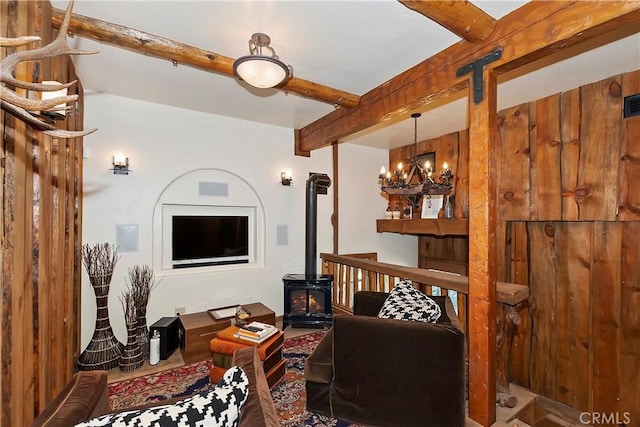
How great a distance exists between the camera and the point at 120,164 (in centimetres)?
326

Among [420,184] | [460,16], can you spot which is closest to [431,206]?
[420,184]

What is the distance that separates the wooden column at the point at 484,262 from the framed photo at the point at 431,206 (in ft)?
8.63

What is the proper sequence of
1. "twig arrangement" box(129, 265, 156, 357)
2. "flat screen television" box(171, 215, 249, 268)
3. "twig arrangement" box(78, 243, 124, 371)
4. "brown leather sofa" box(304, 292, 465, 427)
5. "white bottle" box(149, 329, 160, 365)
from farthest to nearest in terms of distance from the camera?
1. "flat screen television" box(171, 215, 249, 268)
2. "twig arrangement" box(129, 265, 156, 357)
3. "white bottle" box(149, 329, 160, 365)
4. "twig arrangement" box(78, 243, 124, 371)
5. "brown leather sofa" box(304, 292, 465, 427)

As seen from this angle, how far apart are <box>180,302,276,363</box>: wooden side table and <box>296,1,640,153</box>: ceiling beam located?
2642mm

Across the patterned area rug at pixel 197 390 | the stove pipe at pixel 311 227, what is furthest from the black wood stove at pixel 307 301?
the patterned area rug at pixel 197 390

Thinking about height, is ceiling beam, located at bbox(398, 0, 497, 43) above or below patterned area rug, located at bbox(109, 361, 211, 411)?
above

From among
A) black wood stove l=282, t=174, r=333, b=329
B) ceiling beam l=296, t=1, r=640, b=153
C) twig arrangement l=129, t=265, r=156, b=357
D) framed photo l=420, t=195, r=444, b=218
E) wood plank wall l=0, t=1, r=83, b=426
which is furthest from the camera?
framed photo l=420, t=195, r=444, b=218

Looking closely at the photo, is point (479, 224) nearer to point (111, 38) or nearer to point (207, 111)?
point (111, 38)

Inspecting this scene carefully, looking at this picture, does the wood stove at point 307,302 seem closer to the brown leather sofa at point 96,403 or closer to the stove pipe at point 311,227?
the stove pipe at point 311,227

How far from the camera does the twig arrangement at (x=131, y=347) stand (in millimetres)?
2871

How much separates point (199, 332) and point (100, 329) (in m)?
0.93

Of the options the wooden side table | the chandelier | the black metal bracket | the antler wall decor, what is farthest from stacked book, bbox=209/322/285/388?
the black metal bracket

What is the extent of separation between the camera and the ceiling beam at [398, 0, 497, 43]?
1.66 meters

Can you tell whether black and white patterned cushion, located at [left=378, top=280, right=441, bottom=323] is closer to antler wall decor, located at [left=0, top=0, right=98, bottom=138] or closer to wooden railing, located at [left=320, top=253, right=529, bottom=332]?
wooden railing, located at [left=320, top=253, right=529, bottom=332]
